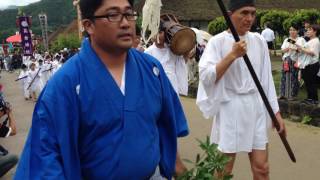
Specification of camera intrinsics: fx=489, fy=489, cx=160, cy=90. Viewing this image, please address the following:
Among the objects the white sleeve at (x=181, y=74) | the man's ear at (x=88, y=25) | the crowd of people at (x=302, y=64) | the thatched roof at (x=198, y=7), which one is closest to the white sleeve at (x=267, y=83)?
the man's ear at (x=88, y=25)

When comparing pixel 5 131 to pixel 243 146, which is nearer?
pixel 243 146

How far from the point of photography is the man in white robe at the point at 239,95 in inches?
156

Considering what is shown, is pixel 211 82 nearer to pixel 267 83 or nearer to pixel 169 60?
pixel 267 83

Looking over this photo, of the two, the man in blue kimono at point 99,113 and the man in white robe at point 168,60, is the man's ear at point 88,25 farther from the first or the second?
the man in white robe at point 168,60

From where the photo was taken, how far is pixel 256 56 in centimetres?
404

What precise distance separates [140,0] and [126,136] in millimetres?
42021

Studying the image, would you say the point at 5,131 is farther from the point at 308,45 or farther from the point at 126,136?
the point at 308,45

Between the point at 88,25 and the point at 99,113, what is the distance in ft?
1.45

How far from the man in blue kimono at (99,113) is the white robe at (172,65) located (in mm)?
3747

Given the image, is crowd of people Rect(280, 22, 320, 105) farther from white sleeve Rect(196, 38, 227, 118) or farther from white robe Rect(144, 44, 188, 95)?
white sleeve Rect(196, 38, 227, 118)

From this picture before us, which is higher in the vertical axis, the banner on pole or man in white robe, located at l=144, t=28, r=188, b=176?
man in white robe, located at l=144, t=28, r=188, b=176

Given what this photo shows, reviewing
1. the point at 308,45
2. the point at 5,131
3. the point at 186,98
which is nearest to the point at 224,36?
the point at 5,131

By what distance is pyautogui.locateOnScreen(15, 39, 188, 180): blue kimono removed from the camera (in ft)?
6.78

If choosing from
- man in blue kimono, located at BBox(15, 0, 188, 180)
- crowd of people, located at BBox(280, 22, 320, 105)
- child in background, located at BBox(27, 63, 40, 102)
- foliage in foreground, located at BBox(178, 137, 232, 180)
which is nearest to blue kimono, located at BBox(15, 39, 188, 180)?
man in blue kimono, located at BBox(15, 0, 188, 180)
